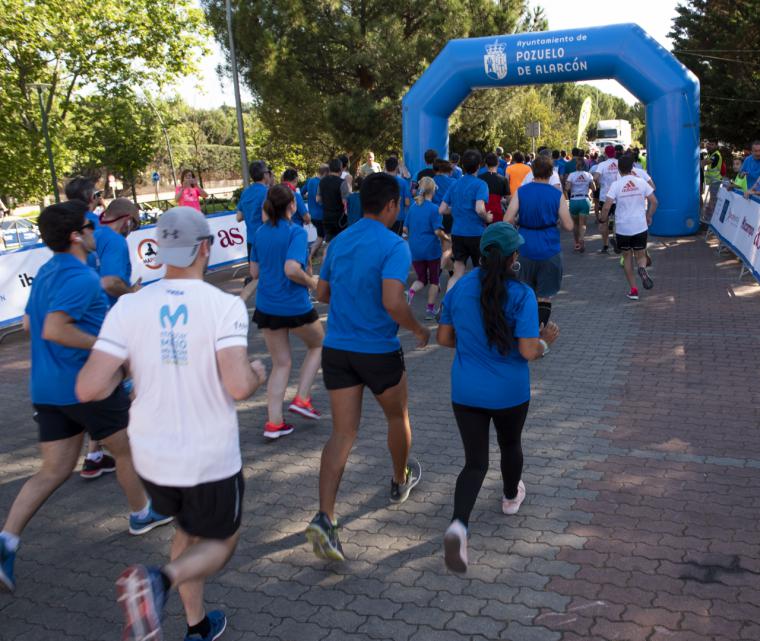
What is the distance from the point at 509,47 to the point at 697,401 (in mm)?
11079

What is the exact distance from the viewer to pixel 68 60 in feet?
88.6

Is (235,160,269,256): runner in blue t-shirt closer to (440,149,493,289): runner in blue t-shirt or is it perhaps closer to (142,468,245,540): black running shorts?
(440,149,493,289): runner in blue t-shirt

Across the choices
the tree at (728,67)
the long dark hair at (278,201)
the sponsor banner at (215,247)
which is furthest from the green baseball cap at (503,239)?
the tree at (728,67)

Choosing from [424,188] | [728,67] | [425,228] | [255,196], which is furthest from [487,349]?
[728,67]

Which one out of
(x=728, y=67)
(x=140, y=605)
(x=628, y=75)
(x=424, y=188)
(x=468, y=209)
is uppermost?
(x=728, y=67)

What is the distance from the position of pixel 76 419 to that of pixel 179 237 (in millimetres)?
1646

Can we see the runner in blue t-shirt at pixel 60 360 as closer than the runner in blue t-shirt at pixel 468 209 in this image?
Yes

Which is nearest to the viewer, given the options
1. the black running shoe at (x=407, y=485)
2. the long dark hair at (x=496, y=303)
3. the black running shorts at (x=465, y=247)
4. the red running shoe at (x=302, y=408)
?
the long dark hair at (x=496, y=303)

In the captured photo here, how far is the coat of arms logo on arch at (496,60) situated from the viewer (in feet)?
49.0

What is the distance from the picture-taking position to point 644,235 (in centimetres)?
912

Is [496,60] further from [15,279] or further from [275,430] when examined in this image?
[275,430]

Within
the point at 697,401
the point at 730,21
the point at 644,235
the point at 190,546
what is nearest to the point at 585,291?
the point at 644,235

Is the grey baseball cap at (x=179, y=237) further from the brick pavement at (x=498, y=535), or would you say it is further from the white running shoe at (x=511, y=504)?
the white running shoe at (x=511, y=504)

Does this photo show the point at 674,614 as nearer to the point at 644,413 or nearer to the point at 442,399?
the point at 644,413
